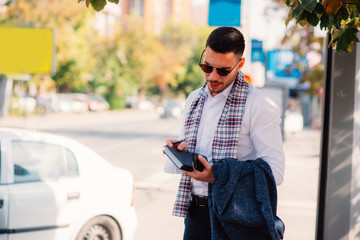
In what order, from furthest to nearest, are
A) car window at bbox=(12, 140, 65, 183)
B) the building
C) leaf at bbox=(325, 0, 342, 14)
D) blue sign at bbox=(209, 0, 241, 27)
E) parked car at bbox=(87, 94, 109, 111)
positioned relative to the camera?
the building < parked car at bbox=(87, 94, 109, 111) < blue sign at bbox=(209, 0, 241, 27) < car window at bbox=(12, 140, 65, 183) < leaf at bbox=(325, 0, 342, 14)

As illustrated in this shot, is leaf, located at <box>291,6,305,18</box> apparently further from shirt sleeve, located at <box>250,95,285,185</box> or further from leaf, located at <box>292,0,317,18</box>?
shirt sleeve, located at <box>250,95,285,185</box>

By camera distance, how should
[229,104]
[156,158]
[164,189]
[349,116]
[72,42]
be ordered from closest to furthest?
[229,104]
[349,116]
[164,189]
[156,158]
[72,42]

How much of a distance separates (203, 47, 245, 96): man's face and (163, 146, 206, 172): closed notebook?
0.36 meters

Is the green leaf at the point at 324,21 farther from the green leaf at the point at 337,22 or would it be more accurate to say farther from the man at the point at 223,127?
the man at the point at 223,127

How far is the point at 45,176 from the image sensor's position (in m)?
4.80

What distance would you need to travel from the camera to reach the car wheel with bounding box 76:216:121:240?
491cm

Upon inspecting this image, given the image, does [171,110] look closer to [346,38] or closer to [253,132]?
[346,38]

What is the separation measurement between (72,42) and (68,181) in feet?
104

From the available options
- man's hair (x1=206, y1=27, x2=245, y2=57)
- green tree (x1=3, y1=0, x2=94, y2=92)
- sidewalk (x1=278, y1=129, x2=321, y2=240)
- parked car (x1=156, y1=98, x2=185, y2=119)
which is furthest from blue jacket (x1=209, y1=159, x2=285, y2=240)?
parked car (x1=156, y1=98, x2=185, y2=119)

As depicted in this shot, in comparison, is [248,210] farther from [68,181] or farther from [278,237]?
[68,181]

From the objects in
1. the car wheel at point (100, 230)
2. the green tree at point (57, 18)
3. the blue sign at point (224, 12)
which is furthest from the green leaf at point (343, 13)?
the green tree at point (57, 18)

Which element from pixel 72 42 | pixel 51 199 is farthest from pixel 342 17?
pixel 72 42

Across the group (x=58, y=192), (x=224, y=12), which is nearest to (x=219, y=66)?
(x=58, y=192)

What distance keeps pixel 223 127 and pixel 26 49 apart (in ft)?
95.9
